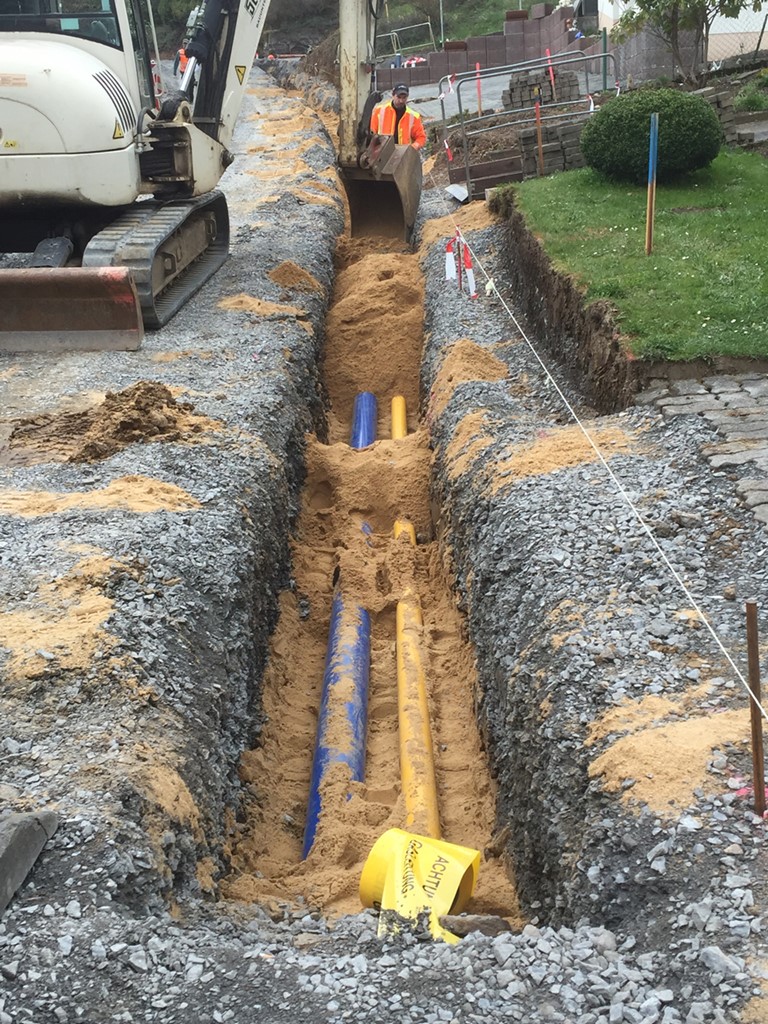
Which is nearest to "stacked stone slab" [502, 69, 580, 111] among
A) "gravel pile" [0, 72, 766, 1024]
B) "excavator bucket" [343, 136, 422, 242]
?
"excavator bucket" [343, 136, 422, 242]

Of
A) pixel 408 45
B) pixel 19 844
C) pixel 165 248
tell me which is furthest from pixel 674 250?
pixel 408 45

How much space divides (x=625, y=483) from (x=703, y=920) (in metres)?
3.46

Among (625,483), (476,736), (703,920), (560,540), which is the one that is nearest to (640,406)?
(625,483)

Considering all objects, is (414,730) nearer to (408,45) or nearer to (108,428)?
(108,428)

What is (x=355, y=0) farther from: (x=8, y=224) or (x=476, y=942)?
(x=476, y=942)

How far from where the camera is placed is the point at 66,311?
34.0 ft

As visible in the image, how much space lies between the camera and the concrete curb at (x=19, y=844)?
12.5 feet

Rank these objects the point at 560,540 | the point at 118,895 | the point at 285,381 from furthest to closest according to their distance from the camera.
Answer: the point at 285,381, the point at 560,540, the point at 118,895

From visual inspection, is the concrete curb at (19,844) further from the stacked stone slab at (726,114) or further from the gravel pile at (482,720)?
the stacked stone slab at (726,114)

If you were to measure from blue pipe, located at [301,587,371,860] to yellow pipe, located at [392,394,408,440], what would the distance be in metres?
3.06

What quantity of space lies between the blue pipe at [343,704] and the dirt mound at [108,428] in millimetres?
1951

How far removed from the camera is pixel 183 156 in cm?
1176

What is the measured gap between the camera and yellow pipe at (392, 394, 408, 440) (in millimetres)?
10617

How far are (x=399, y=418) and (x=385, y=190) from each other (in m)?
4.90
